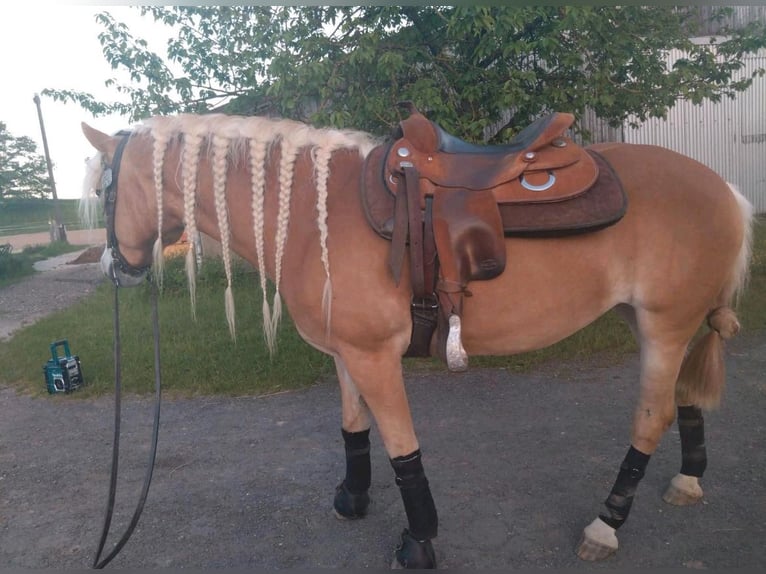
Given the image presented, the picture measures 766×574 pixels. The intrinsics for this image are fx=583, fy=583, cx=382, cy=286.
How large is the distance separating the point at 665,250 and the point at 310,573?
1999 mm

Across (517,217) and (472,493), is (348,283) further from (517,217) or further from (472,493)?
(472,493)

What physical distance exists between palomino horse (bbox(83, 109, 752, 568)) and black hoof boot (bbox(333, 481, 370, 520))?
0.44 metres

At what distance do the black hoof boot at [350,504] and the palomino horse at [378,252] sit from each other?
1.45 feet

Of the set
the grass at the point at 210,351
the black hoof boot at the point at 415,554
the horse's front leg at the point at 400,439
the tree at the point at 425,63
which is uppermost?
the tree at the point at 425,63

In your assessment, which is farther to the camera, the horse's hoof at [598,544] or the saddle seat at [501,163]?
the horse's hoof at [598,544]

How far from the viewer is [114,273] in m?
2.54

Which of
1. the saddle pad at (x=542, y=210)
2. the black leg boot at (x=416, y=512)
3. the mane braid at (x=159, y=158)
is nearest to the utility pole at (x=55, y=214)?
the mane braid at (x=159, y=158)

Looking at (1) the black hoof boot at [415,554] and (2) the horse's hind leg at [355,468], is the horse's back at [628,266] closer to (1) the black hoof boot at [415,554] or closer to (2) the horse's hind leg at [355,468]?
(2) the horse's hind leg at [355,468]

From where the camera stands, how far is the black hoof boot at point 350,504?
2.88 metres

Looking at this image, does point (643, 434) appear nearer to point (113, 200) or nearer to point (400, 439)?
point (400, 439)

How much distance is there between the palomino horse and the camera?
2289 mm

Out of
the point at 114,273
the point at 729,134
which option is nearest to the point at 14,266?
the point at 114,273

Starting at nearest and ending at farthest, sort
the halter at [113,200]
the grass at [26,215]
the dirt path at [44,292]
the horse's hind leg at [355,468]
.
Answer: the halter at [113,200] < the horse's hind leg at [355,468] < the dirt path at [44,292] < the grass at [26,215]

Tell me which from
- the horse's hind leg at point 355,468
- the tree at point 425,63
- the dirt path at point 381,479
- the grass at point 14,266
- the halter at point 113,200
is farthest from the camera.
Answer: the grass at point 14,266
